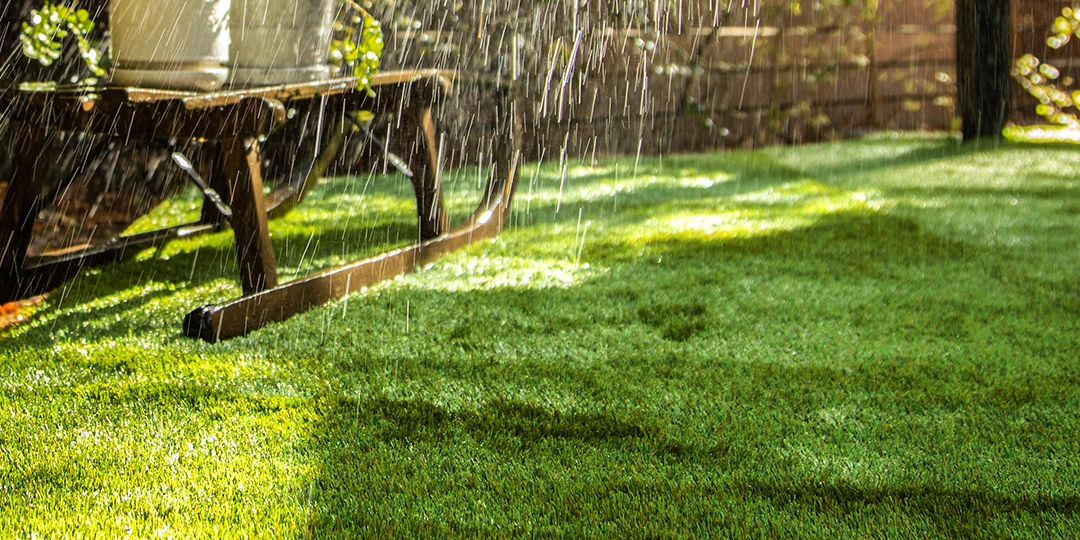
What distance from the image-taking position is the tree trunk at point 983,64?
5.69 meters

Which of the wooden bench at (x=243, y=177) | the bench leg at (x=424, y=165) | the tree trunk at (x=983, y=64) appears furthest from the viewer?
the tree trunk at (x=983, y=64)

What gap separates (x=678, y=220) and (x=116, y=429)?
2.22m

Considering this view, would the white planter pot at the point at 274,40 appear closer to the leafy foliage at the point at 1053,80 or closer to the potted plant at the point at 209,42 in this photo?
the potted plant at the point at 209,42

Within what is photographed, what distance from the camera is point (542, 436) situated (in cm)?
156

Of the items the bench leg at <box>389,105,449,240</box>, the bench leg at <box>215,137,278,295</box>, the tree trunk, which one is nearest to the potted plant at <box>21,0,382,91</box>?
the bench leg at <box>215,137,278,295</box>

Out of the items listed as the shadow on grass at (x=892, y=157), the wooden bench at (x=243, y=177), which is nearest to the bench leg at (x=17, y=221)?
the wooden bench at (x=243, y=177)

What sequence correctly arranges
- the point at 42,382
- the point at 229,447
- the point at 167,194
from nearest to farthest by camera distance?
the point at 229,447 → the point at 42,382 → the point at 167,194

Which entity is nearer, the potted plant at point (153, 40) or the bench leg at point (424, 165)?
the potted plant at point (153, 40)

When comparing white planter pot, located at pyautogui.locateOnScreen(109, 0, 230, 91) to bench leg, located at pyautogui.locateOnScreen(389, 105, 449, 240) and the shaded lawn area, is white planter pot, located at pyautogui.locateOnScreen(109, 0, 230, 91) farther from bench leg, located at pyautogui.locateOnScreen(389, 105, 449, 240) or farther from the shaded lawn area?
bench leg, located at pyautogui.locateOnScreen(389, 105, 449, 240)

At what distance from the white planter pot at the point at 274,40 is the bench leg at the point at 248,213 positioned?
0.30m

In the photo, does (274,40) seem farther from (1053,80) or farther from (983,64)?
(1053,80)

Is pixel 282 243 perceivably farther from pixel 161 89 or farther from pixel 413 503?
pixel 413 503

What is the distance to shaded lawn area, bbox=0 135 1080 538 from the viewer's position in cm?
131

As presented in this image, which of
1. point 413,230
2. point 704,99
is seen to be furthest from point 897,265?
point 704,99
